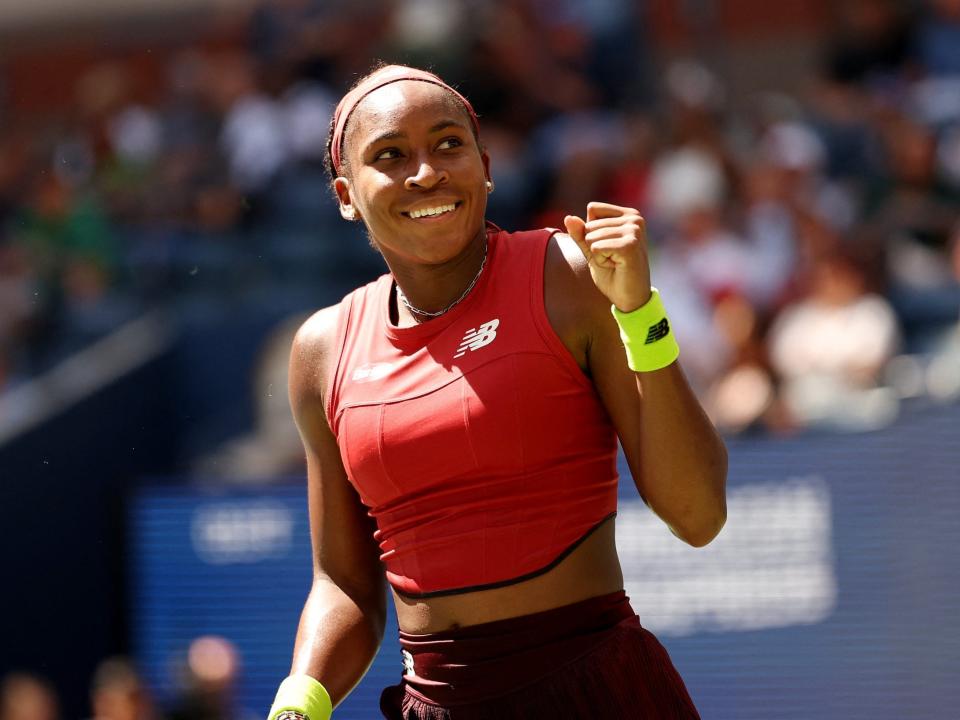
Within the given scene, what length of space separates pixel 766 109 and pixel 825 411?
2.83m

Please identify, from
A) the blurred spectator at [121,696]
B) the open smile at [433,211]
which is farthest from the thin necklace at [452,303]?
the blurred spectator at [121,696]

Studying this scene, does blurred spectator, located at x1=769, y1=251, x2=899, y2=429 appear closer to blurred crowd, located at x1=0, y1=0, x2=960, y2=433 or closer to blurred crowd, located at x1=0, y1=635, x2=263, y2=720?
blurred crowd, located at x1=0, y1=0, x2=960, y2=433

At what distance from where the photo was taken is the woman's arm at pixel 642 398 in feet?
7.54

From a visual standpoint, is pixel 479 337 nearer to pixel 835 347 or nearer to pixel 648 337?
pixel 648 337

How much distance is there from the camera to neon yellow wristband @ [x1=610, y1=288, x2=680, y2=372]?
230 centimetres

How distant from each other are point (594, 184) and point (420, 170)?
540 centimetres

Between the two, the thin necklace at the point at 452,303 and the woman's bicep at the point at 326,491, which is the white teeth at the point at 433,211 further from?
the woman's bicep at the point at 326,491

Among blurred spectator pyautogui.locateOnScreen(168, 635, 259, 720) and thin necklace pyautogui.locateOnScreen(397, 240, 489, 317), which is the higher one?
thin necklace pyautogui.locateOnScreen(397, 240, 489, 317)

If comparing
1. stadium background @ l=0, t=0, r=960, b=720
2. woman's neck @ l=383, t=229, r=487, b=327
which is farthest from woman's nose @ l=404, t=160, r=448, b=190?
stadium background @ l=0, t=0, r=960, b=720

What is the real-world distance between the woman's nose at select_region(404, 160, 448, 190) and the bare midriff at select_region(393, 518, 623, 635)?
631mm

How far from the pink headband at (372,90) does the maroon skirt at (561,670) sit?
86 centimetres

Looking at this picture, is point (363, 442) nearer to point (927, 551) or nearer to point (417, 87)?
point (417, 87)

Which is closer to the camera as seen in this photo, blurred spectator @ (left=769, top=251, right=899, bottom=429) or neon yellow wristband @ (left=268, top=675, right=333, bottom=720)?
neon yellow wristband @ (left=268, top=675, right=333, bottom=720)

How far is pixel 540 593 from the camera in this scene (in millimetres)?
2451
